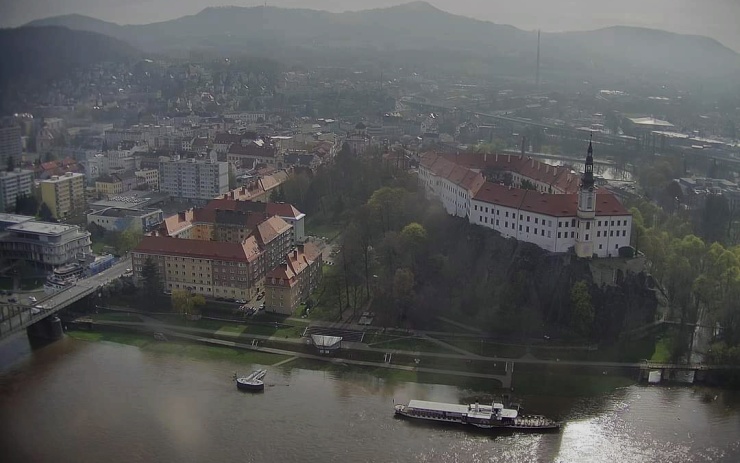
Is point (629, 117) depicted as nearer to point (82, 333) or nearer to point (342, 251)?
point (342, 251)

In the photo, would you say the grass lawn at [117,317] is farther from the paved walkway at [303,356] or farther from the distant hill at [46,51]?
the distant hill at [46,51]

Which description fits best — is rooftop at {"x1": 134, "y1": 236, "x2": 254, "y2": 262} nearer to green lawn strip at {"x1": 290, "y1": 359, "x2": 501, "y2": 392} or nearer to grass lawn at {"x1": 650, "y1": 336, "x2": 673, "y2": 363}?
green lawn strip at {"x1": 290, "y1": 359, "x2": 501, "y2": 392}

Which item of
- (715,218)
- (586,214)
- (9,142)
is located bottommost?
(715,218)

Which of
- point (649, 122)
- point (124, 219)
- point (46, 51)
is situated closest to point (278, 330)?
point (124, 219)

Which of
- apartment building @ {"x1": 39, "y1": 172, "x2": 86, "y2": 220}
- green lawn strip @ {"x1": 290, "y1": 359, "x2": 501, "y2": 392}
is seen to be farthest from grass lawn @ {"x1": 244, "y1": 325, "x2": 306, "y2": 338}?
apartment building @ {"x1": 39, "y1": 172, "x2": 86, "y2": 220}

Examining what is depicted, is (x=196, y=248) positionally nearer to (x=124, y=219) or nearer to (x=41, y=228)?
(x=41, y=228)

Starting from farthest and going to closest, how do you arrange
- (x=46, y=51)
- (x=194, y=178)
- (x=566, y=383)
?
(x=194, y=178) → (x=46, y=51) → (x=566, y=383)
